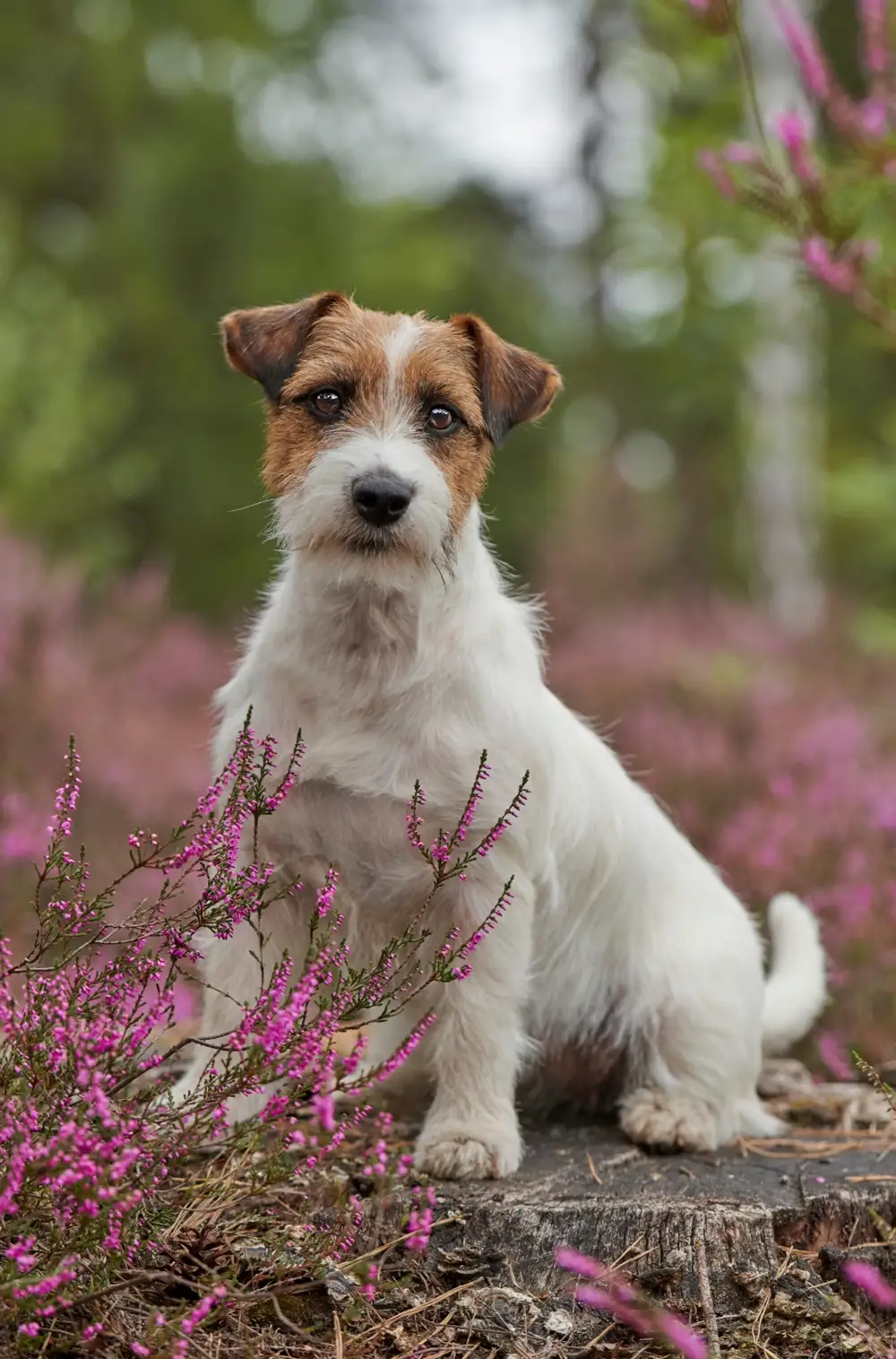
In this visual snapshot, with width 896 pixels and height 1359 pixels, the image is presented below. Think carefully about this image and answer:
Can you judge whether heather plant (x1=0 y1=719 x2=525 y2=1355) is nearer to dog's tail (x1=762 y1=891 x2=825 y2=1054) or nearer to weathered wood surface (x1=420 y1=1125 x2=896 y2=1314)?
weathered wood surface (x1=420 y1=1125 x2=896 y2=1314)

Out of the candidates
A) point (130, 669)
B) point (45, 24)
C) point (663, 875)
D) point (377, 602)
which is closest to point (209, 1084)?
point (377, 602)

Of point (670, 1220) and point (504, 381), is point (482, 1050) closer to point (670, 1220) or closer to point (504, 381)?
point (670, 1220)

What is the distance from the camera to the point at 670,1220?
2.98 m

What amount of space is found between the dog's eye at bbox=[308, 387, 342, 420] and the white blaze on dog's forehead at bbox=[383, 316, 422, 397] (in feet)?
0.43

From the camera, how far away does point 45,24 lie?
1656 centimetres

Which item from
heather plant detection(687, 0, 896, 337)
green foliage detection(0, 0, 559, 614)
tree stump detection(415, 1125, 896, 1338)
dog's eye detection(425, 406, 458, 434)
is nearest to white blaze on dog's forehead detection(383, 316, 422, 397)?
dog's eye detection(425, 406, 458, 434)

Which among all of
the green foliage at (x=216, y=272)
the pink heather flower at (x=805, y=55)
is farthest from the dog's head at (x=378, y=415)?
the green foliage at (x=216, y=272)

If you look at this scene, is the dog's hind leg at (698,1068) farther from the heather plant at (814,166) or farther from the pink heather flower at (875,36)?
the pink heather flower at (875,36)

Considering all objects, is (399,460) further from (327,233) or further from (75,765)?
(327,233)

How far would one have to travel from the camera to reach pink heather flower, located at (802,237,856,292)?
334cm

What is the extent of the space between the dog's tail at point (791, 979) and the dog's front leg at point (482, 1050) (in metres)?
1.15

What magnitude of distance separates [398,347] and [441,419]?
21 centimetres

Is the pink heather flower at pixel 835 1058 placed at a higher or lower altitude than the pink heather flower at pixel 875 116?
lower

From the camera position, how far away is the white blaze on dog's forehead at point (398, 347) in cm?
336
